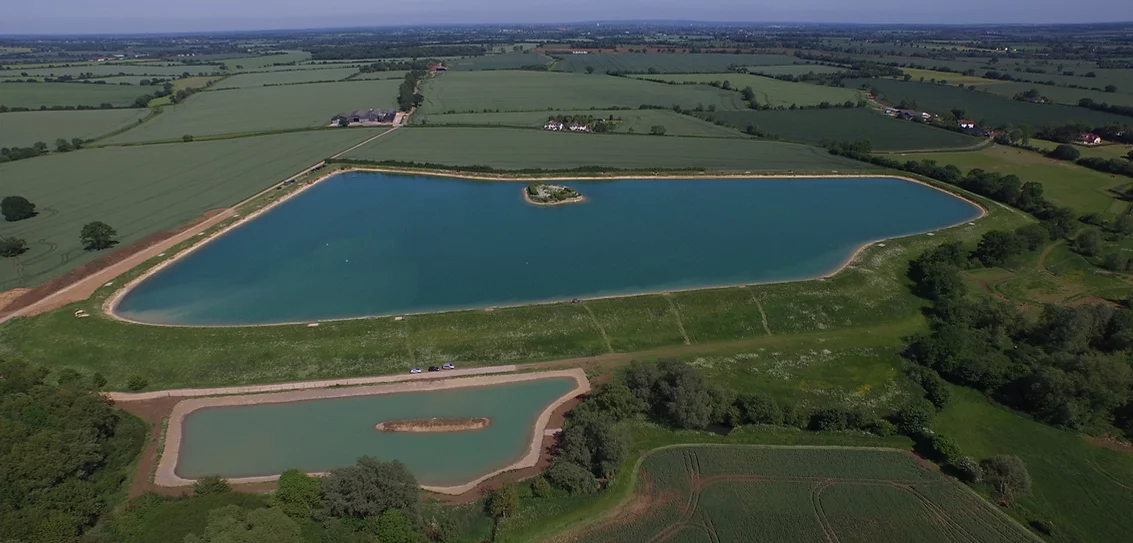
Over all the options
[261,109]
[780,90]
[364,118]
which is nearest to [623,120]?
[364,118]

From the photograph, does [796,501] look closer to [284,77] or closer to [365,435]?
[365,435]

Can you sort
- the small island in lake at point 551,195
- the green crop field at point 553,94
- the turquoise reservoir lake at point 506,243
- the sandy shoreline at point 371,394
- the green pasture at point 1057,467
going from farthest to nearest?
1. the green crop field at point 553,94
2. the small island in lake at point 551,195
3. the turquoise reservoir lake at point 506,243
4. the sandy shoreline at point 371,394
5. the green pasture at point 1057,467

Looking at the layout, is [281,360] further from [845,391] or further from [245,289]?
[845,391]

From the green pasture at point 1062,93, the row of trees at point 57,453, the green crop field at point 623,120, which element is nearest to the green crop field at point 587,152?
the green crop field at point 623,120

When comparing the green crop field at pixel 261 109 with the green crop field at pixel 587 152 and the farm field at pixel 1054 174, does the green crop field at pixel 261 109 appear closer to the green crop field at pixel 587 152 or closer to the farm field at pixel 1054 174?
the green crop field at pixel 587 152

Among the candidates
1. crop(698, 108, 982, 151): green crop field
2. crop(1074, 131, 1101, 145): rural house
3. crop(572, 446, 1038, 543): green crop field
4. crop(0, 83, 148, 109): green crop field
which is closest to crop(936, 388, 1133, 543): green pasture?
crop(572, 446, 1038, 543): green crop field

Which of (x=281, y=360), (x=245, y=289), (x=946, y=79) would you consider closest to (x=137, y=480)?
(x=281, y=360)
